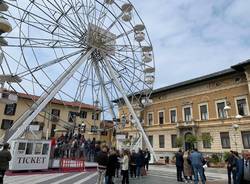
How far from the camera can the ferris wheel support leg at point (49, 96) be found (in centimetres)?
1359

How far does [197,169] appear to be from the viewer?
10570 mm

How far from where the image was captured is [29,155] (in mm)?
14156

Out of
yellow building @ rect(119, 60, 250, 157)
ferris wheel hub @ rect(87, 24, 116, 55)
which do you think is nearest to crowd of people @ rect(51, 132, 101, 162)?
yellow building @ rect(119, 60, 250, 157)

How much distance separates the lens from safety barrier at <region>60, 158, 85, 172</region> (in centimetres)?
1553

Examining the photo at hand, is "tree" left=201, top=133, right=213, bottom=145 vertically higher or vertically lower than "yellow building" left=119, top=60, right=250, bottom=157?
lower

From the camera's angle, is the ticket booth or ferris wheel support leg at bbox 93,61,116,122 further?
ferris wheel support leg at bbox 93,61,116,122

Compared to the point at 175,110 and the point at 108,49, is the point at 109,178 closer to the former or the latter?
the point at 108,49

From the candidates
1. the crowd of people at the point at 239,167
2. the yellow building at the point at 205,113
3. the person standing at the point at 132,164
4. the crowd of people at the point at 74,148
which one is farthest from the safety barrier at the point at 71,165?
the yellow building at the point at 205,113

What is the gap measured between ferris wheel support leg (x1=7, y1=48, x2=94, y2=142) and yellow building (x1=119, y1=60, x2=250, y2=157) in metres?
10.7

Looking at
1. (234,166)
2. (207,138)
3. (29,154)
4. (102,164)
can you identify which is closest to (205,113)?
(207,138)

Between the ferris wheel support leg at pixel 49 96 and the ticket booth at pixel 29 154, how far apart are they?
80 cm

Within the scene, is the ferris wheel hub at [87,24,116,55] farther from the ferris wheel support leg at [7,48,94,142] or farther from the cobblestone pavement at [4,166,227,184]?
the cobblestone pavement at [4,166,227,184]

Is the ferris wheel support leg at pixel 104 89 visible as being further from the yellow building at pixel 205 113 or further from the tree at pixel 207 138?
the tree at pixel 207 138

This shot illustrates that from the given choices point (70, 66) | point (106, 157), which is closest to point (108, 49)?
point (70, 66)
